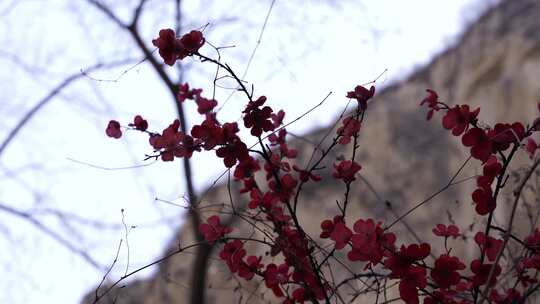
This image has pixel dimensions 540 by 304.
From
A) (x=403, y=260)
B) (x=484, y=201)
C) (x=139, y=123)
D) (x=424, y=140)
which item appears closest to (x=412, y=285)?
(x=403, y=260)

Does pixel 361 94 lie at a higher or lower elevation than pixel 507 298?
higher

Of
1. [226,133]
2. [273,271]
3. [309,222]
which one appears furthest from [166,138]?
[309,222]

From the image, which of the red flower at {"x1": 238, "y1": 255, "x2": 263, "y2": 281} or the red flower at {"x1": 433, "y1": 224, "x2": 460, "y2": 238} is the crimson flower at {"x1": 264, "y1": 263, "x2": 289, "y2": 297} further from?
the red flower at {"x1": 433, "y1": 224, "x2": 460, "y2": 238}

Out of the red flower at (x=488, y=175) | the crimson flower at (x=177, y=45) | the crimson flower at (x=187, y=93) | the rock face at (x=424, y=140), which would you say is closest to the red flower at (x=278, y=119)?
the crimson flower at (x=187, y=93)

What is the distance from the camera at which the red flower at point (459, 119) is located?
3.67ft

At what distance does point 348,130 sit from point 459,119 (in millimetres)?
196

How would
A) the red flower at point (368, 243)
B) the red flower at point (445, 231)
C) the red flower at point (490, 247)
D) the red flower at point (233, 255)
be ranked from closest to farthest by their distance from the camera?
the red flower at point (368, 243)
the red flower at point (490, 247)
the red flower at point (233, 255)
the red flower at point (445, 231)

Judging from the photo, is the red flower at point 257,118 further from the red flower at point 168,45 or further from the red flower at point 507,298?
the red flower at point 507,298

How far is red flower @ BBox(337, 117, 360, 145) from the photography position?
48.4 inches

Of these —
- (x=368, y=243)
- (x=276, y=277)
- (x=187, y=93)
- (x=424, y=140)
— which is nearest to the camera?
(x=368, y=243)

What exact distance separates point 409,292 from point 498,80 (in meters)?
5.76

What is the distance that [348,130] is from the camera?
4.07 feet

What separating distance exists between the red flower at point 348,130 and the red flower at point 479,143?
0.64 feet

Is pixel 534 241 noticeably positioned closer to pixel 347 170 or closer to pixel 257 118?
pixel 347 170
